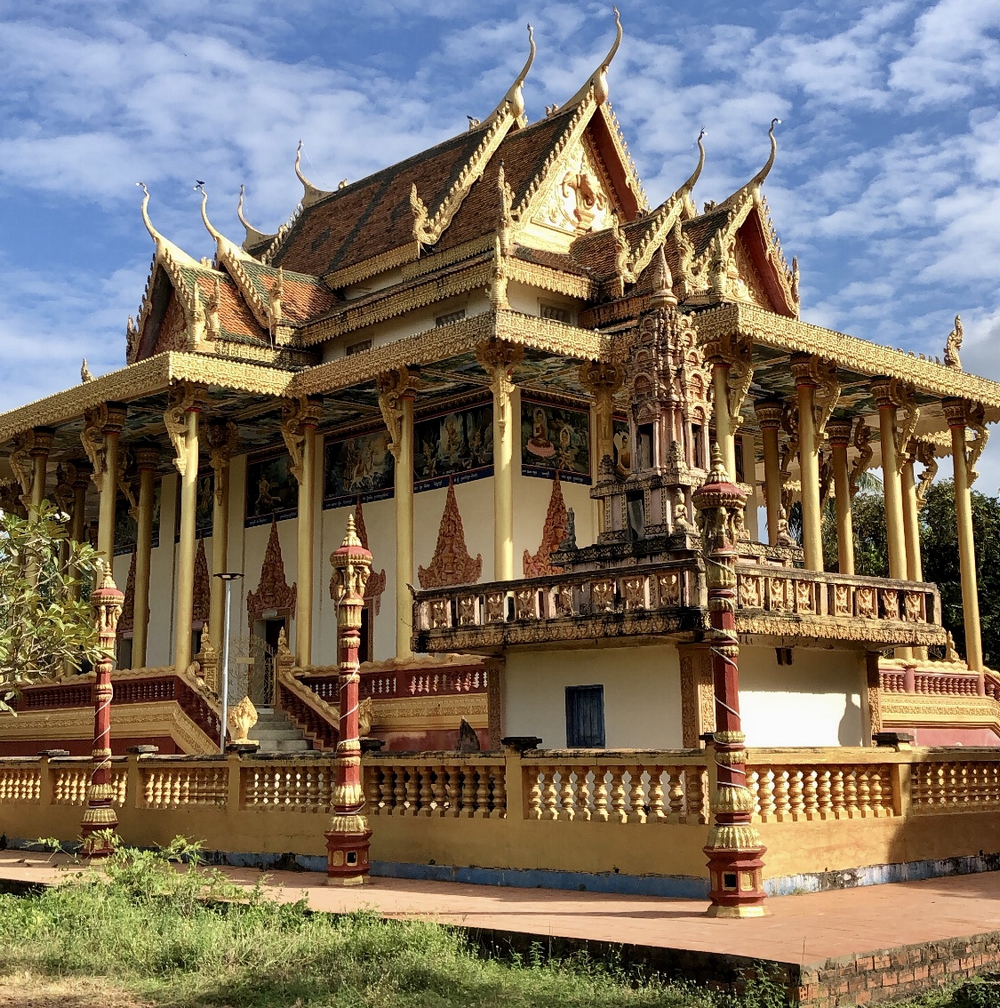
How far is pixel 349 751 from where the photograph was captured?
464 inches

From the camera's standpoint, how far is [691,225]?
2273 cm

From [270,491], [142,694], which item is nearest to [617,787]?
[142,694]

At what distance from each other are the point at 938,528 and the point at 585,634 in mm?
22207

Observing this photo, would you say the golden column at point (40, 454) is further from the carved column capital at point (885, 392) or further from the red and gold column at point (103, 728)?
the carved column capital at point (885, 392)

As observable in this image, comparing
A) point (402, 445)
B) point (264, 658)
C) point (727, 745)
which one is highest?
point (402, 445)

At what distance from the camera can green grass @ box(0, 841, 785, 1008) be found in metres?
6.96

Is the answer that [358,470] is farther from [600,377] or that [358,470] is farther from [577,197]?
[577,197]

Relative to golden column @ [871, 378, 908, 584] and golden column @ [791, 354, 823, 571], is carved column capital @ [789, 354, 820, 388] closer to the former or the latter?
golden column @ [791, 354, 823, 571]

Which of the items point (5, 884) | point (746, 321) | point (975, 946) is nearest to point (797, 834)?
point (975, 946)

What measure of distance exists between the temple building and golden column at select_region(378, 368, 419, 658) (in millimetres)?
48

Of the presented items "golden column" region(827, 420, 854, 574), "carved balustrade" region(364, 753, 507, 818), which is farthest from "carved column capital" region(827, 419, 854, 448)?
"carved balustrade" region(364, 753, 507, 818)

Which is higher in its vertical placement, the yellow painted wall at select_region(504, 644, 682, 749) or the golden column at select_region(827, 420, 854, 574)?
the golden column at select_region(827, 420, 854, 574)

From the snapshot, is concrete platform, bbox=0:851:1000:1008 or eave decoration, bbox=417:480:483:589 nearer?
concrete platform, bbox=0:851:1000:1008

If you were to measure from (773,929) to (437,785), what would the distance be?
4186mm
